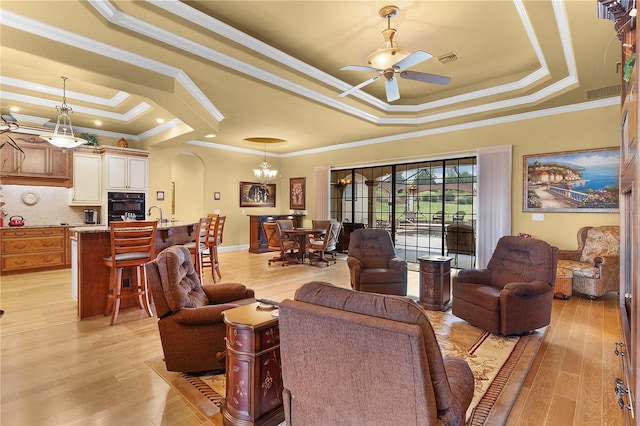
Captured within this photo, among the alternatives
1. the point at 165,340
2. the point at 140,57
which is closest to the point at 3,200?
Answer: the point at 140,57

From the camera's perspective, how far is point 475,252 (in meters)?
6.44

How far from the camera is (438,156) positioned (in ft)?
22.3

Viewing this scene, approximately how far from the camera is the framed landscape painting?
4.91m

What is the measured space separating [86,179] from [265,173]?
3.92m

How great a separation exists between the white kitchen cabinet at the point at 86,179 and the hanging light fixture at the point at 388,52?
6.42m

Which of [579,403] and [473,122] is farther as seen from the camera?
[473,122]

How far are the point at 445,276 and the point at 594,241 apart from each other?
250 cm

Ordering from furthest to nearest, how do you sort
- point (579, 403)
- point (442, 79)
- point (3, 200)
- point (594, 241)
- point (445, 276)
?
point (3, 200) < point (594, 241) < point (445, 276) < point (442, 79) < point (579, 403)

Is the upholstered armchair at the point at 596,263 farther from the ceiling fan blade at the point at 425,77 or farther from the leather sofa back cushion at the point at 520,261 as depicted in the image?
the ceiling fan blade at the point at 425,77

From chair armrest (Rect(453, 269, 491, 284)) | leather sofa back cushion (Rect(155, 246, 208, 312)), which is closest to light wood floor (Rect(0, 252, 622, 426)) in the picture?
leather sofa back cushion (Rect(155, 246, 208, 312))

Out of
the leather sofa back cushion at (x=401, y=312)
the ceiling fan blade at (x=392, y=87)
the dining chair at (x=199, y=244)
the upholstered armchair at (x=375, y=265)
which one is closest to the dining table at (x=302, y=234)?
the dining chair at (x=199, y=244)

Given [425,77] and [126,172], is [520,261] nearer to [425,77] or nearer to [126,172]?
[425,77]

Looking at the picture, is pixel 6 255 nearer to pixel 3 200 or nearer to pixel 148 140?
pixel 3 200

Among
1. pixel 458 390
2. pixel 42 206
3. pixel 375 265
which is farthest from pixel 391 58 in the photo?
pixel 42 206
